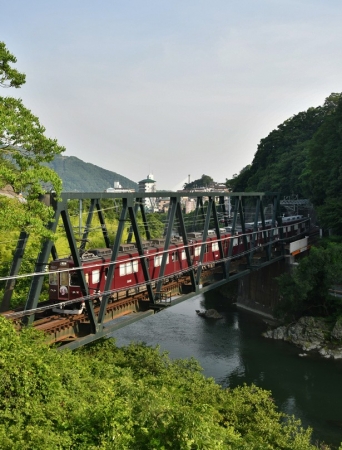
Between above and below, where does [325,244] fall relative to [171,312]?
above

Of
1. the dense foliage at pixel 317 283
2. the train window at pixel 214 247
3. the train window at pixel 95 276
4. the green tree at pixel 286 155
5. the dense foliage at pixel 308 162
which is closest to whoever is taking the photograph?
the train window at pixel 95 276

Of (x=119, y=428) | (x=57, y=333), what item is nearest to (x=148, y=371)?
(x=57, y=333)

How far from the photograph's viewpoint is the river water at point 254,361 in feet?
75.0

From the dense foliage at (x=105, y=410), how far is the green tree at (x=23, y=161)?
9.83 feet

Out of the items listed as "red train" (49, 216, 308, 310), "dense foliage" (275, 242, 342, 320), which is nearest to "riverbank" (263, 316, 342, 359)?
"dense foliage" (275, 242, 342, 320)

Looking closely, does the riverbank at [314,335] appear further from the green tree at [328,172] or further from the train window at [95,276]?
the train window at [95,276]

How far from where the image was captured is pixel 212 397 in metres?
15.6

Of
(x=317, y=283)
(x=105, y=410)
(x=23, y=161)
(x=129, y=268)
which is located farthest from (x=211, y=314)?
(x=105, y=410)

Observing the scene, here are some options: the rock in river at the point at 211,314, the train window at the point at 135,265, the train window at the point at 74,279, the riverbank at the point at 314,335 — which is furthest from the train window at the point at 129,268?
the rock in river at the point at 211,314

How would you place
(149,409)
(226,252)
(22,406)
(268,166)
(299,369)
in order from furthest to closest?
(268,166) → (226,252) → (299,369) → (22,406) → (149,409)

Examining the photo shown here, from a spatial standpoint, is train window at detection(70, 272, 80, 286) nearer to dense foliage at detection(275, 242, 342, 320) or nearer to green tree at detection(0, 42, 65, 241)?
green tree at detection(0, 42, 65, 241)

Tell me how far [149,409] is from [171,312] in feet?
113

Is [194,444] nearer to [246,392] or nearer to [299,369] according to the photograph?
[246,392]

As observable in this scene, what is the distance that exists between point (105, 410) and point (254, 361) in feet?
73.5
